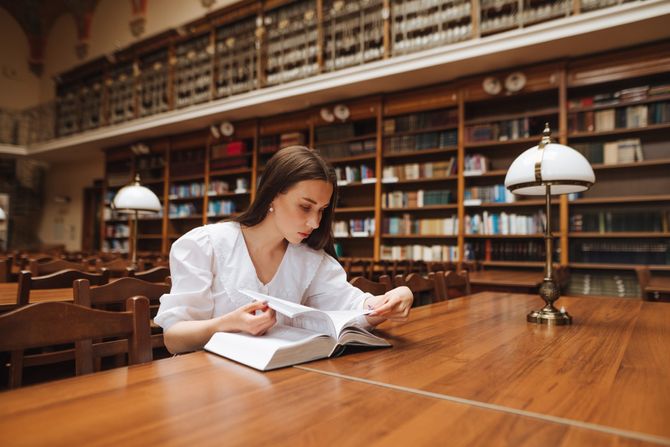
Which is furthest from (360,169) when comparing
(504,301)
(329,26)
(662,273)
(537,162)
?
(537,162)

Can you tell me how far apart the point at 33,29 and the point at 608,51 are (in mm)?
13713

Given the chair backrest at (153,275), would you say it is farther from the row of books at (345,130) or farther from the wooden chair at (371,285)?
the row of books at (345,130)

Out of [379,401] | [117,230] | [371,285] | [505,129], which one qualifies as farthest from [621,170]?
[117,230]

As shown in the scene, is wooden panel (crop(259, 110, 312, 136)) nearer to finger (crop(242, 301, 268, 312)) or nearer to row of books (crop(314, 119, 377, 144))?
row of books (crop(314, 119, 377, 144))

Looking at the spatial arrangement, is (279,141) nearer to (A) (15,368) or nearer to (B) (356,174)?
(B) (356,174)

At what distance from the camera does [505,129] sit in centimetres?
538

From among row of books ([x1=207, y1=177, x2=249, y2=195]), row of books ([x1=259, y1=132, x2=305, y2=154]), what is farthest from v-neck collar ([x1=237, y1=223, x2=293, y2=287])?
row of books ([x1=207, y1=177, x2=249, y2=195])

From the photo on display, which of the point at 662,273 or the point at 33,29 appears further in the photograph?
the point at 33,29

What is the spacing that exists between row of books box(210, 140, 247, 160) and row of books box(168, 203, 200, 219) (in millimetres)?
1108

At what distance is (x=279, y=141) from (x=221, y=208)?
1613 mm

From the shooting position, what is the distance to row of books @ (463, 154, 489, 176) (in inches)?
214

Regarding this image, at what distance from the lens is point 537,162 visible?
1.56 metres

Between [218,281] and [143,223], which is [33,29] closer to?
[143,223]

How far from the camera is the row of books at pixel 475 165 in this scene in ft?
17.8
